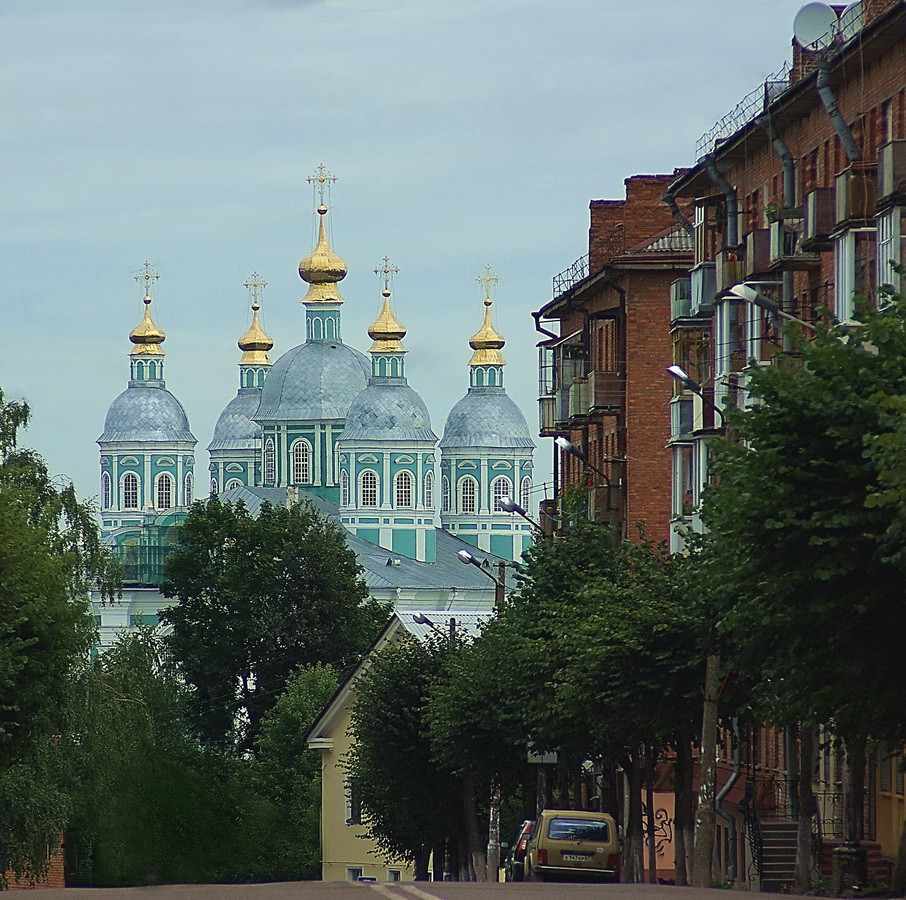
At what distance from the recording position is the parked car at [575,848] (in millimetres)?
38250

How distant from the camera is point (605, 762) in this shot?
43031mm

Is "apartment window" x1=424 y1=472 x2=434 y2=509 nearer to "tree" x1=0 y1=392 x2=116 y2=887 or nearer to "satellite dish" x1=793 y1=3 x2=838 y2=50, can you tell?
"tree" x1=0 y1=392 x2=116 y2=887

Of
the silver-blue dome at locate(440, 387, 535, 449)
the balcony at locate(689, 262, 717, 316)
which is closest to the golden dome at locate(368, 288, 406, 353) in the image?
the silver-blue dome at locate(440, 387, 535, 449)

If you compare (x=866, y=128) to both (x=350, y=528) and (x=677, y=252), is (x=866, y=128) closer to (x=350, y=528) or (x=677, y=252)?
(x=677, y=252)

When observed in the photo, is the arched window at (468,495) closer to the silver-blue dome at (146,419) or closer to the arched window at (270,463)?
the arched window at (270,463)

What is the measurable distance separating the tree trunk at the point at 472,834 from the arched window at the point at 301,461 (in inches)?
4523

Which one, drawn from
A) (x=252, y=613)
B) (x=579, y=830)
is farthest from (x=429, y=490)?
(x=579, y=830)

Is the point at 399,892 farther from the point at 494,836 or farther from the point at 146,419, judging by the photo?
the point at 146,419

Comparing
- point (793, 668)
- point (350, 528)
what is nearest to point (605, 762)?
point (793, 668)

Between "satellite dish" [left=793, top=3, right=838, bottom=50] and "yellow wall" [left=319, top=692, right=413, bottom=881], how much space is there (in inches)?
1698

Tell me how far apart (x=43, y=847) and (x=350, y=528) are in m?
118

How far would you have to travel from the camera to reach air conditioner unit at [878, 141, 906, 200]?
34.2 m

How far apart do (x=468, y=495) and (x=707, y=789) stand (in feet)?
505

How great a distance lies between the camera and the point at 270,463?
561 feet
